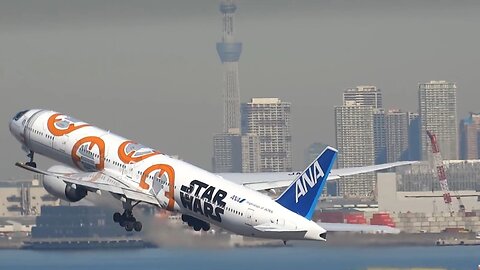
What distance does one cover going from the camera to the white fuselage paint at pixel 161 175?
10206 centimetres

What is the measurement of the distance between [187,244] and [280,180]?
23223 mm

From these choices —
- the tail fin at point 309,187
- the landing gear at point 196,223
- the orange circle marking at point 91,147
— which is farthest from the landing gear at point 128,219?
the tail fin at point 309,187

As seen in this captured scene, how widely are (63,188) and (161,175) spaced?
7.53 m

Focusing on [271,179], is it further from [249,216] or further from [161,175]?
[249,216]

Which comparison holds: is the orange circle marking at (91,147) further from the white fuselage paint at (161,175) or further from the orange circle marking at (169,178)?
the orange circle marking at (169,178)

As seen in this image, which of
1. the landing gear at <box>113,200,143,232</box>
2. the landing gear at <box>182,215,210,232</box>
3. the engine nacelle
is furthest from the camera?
the landing gear at <box>182,215,210,232</box>

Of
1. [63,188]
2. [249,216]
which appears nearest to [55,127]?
[63,188]

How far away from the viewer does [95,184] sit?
360ft

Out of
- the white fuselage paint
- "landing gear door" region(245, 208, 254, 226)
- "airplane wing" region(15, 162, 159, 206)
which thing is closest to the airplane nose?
the white fuselage paint

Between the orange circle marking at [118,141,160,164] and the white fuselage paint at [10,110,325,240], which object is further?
the orange circle marking at [118,141,160,164]

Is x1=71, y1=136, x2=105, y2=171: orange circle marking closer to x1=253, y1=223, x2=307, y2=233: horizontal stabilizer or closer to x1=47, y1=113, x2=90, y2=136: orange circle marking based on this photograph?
x1=47, y1=113, x2=90, y2=136: orange circle marking

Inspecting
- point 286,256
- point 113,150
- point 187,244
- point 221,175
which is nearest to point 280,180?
point 221,175

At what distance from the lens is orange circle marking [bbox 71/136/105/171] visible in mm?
111875

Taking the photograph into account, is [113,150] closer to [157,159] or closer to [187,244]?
[157,159]
